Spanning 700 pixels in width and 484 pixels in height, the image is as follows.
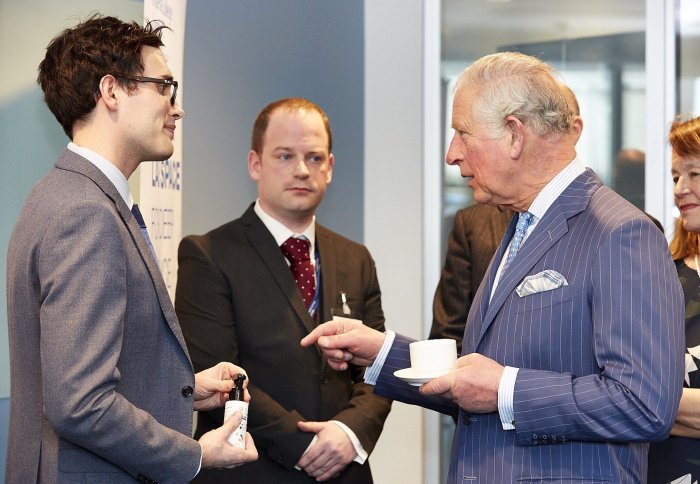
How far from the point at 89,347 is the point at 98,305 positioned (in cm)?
9

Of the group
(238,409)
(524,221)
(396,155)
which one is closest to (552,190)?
(524,221)

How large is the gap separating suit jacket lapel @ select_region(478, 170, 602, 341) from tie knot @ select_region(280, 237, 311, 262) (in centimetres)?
114

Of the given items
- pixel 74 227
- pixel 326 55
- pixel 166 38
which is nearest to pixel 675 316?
pixel 74 227

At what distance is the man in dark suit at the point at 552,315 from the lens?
1905mm

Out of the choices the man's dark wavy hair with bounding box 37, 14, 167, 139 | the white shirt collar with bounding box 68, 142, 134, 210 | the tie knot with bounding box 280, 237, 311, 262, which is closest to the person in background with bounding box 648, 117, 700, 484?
the tie knot with bounding box 280, 237, 311, 262

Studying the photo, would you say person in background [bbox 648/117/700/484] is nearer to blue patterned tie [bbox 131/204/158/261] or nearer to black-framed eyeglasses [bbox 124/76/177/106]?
blue patterned tie [bbox 131/204/158/261]

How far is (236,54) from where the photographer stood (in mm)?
4082

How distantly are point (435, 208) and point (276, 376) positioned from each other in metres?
2.22

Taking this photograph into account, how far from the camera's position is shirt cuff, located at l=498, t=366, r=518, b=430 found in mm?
1990

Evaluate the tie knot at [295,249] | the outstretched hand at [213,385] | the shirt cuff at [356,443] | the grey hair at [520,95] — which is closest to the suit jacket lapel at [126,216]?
the outstretched hand at [213,385]

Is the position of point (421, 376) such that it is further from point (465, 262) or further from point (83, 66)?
point (465, 262)

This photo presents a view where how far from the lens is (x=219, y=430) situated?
2119 mm

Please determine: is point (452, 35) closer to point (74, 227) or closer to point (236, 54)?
point (236, 54)

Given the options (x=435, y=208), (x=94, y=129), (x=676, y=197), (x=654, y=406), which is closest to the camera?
(x=654, y=406)
